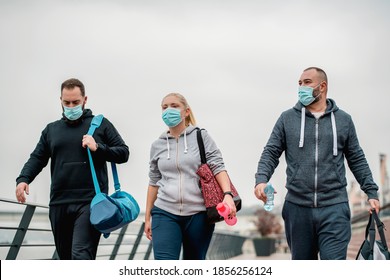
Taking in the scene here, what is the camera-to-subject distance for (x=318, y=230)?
438cm

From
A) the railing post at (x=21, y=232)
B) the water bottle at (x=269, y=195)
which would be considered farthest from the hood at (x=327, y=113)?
the railing post at (x=21, y=232)

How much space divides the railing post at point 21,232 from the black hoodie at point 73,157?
1.01m

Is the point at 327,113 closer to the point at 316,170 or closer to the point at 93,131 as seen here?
the point at 316,170

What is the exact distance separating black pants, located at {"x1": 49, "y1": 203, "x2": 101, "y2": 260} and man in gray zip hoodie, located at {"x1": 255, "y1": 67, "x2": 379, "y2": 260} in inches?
44.3

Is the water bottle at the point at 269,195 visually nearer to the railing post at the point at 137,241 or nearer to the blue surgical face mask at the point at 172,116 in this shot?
the blue surgical face mask at the point at 172,116

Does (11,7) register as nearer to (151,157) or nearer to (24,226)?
(24,226)

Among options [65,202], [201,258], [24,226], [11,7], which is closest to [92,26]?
→ [11,7]

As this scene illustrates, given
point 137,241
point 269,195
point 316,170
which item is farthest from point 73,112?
point 137,241

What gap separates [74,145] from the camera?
4.82 meters

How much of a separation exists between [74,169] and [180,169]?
0.70 metres

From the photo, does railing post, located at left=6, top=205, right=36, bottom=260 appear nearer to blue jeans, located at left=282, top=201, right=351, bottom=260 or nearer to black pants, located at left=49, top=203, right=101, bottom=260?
black pants, located at left=49, top=203, right=101, bottom=260

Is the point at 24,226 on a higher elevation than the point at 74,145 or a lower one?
lower

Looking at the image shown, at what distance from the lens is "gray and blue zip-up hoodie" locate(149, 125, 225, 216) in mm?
4508

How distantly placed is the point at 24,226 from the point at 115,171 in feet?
4.71
